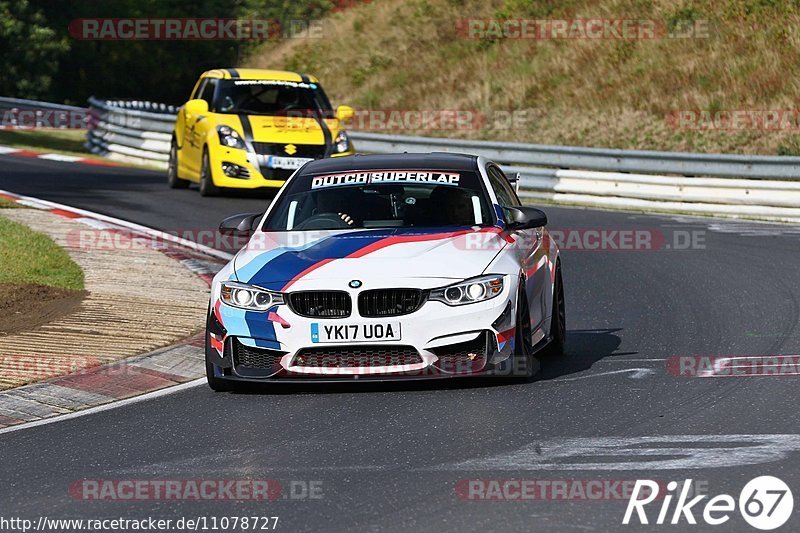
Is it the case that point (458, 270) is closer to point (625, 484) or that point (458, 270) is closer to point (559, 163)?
point (625, 484)

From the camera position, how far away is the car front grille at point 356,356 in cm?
884

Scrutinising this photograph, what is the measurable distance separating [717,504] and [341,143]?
15940 millimetres

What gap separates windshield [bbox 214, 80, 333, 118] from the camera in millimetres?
22219

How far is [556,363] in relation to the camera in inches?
404

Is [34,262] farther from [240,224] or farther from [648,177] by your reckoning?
[648,177]

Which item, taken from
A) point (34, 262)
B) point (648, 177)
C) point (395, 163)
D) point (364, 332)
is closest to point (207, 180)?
point (648, 177)

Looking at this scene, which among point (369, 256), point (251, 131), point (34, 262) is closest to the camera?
point (369, 256)

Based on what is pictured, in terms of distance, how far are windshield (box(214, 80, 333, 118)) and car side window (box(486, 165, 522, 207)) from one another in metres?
11.3

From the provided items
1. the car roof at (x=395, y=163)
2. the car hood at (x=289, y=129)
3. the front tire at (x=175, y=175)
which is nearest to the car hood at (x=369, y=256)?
the car roof at (x=395, y=163)

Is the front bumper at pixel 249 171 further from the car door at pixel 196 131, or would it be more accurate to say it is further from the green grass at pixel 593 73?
the green grass at pixel 593 73

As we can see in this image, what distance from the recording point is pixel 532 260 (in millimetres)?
9836

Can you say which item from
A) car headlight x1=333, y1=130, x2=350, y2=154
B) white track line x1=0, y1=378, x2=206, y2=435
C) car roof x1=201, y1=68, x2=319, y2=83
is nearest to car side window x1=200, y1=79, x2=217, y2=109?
car roof x1=201, y1=68, x2=319, y2=83

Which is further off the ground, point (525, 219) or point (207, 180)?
point (525, 219)

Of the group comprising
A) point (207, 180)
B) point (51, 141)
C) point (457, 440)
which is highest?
point (457, 440)
